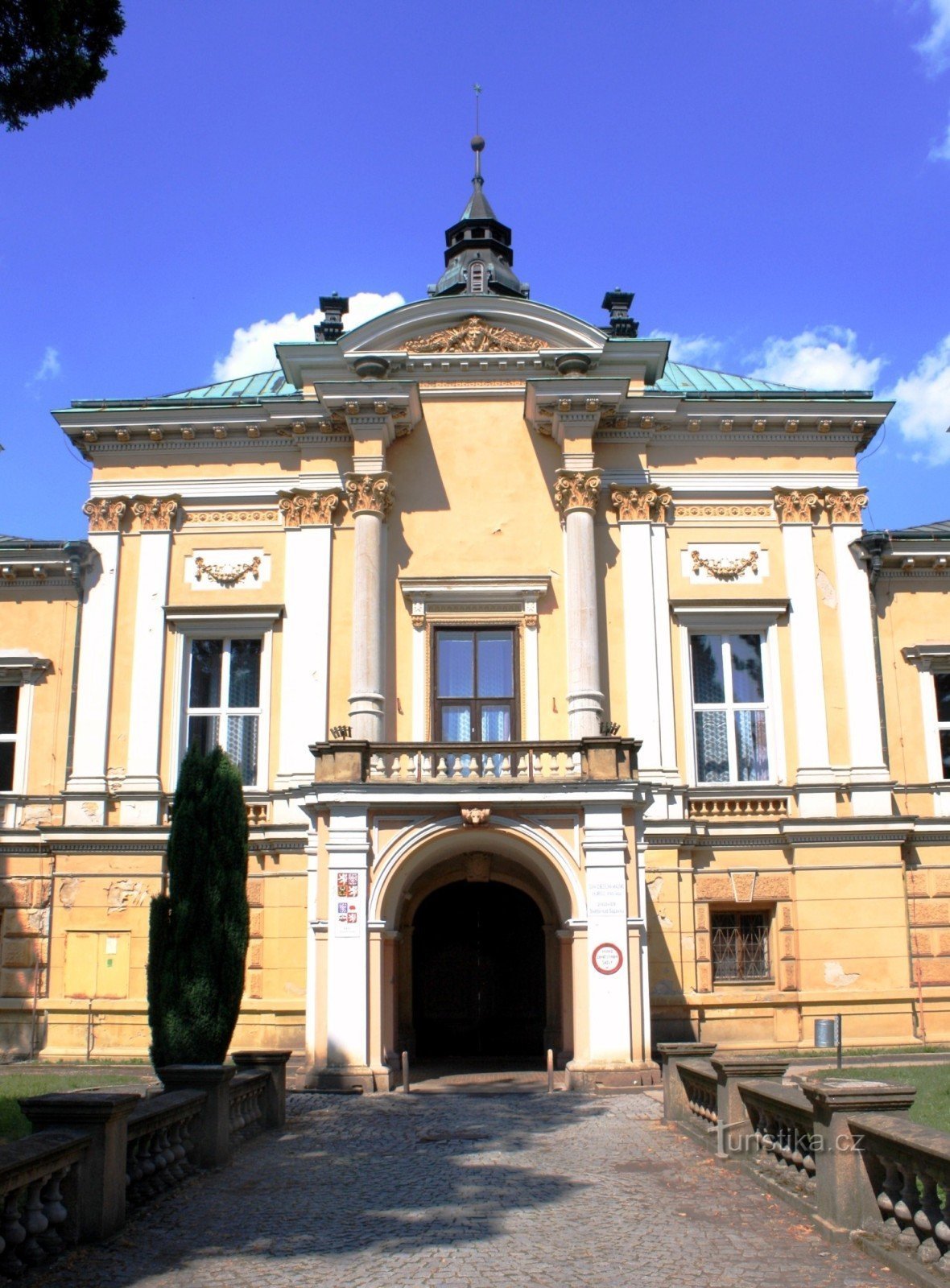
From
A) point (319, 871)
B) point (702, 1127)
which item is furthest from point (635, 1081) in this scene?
point (319, 871)

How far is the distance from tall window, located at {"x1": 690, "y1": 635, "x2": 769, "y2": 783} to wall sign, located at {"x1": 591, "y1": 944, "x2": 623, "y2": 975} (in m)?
5.56

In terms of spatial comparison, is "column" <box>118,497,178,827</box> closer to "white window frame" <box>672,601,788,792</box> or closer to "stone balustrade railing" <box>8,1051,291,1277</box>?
"white window frame" <box>672,601,788,792</box>

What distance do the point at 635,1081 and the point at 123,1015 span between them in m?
9.39

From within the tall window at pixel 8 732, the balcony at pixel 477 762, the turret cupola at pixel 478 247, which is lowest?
the balcony at pixel 477 762

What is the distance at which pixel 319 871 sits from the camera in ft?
61.0

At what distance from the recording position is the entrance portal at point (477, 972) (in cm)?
2298

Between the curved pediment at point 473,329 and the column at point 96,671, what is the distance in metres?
5.76

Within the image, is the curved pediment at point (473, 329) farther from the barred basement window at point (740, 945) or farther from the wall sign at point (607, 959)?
the wall sign at point (607, 959)

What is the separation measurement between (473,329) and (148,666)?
29.3 feet

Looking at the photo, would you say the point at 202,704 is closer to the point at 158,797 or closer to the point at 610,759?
the point at 158,797

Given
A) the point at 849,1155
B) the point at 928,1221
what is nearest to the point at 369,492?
the point at 849,1155

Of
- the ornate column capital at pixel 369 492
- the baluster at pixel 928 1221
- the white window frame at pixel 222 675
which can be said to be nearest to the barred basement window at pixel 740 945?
the white window frame at pixel 222 675

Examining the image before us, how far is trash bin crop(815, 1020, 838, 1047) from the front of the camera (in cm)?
1562

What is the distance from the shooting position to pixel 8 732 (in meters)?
23.8
